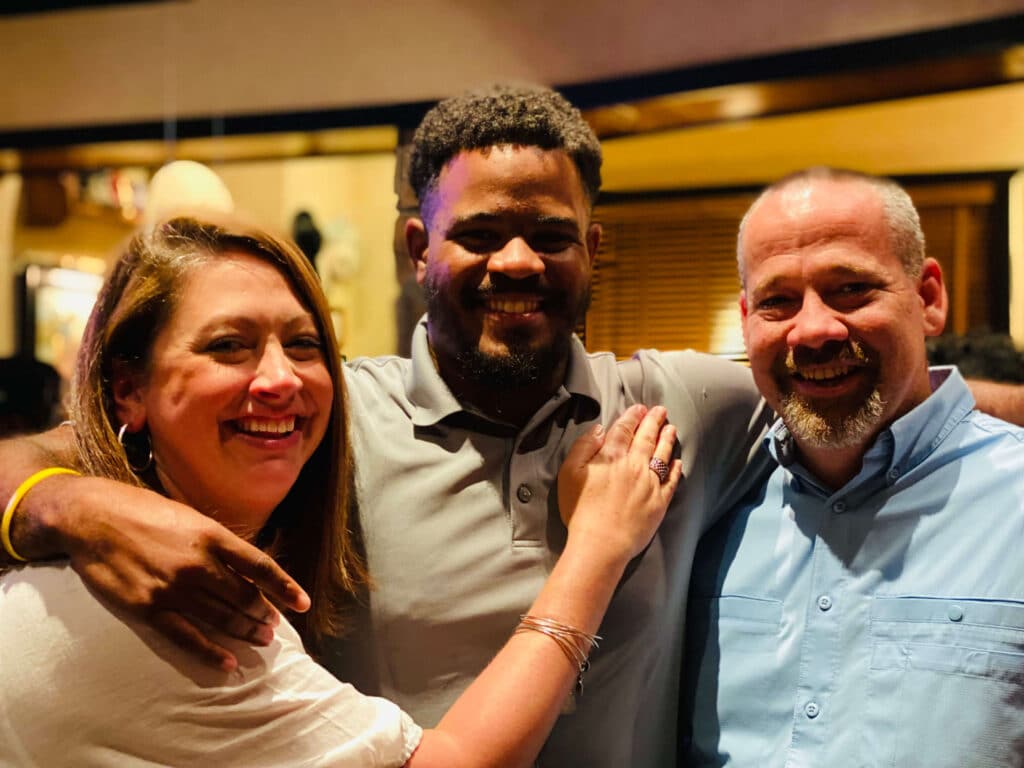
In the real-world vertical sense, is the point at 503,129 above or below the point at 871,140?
below

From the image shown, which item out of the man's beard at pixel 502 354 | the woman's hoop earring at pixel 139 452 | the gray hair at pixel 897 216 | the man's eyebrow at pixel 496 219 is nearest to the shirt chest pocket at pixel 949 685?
the gray hair at pixel 897 216

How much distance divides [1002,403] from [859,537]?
515 mm

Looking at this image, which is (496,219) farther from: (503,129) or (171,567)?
(171,567)

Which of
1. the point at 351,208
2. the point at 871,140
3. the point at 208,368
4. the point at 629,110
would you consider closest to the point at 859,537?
the point at 208,368

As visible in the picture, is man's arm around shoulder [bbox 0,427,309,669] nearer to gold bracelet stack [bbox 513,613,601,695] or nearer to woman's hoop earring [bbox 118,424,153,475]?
woman's hoop earring [bbox 118,424,153,475]

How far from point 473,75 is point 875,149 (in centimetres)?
114

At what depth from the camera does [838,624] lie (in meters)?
1.53

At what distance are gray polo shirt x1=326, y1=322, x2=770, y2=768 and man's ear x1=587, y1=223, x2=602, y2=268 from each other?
159 mm

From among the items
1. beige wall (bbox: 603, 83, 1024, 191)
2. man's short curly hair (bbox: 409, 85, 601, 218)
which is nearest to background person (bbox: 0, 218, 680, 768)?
man's short curly hair (bbox: 409, 85, 601, 218)

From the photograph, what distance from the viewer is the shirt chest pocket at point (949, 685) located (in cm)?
138

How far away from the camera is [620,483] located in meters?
1.55

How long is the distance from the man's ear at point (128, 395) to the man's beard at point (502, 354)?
52cm

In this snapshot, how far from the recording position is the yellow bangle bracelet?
1228mm

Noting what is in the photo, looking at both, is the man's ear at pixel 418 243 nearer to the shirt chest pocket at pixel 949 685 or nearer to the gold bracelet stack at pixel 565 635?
the gold bracelet stack at pixel 565 635
